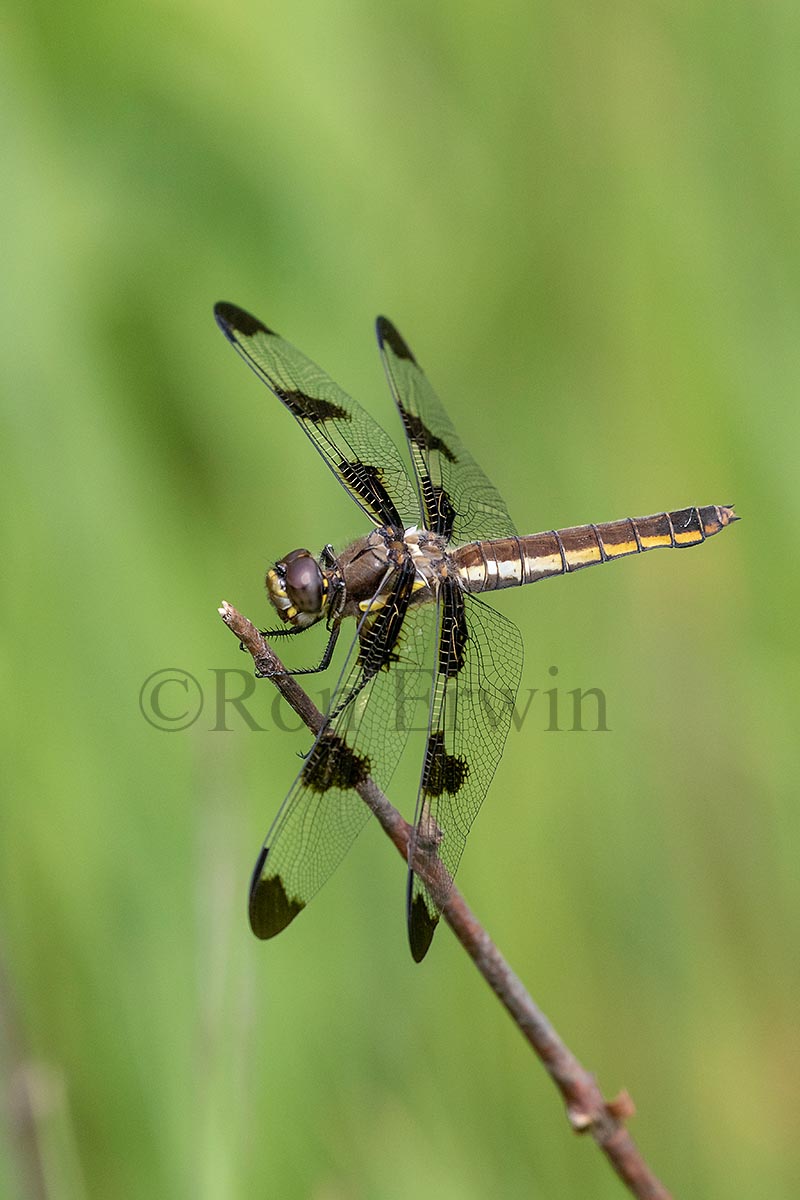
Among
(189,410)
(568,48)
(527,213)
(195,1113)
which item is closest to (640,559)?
(527,213)

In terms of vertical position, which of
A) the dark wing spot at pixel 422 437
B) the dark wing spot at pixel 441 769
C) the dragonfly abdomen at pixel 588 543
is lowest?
the dark wing spot at pixel 441 769

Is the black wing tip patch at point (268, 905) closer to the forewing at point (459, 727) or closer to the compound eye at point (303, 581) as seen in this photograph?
the forewing at point (459, 727)

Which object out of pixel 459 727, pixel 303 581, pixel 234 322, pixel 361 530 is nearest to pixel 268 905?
pixel 459 727

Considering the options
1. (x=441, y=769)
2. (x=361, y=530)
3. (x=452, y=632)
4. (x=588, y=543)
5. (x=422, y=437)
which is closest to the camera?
(x=441, y=769)

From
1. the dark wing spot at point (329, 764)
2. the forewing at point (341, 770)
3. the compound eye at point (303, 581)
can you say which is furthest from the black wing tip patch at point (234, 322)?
the dark wing spot at point (329, 764)

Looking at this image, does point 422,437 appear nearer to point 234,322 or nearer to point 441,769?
point 234,322

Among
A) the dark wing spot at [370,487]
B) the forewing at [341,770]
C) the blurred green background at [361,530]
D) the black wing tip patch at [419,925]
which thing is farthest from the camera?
the dark wing spot at [370,487]

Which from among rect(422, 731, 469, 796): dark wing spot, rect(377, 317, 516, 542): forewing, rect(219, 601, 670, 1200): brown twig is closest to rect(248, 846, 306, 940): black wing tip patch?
rect(422, 731, 469, 796): dark wing spot
